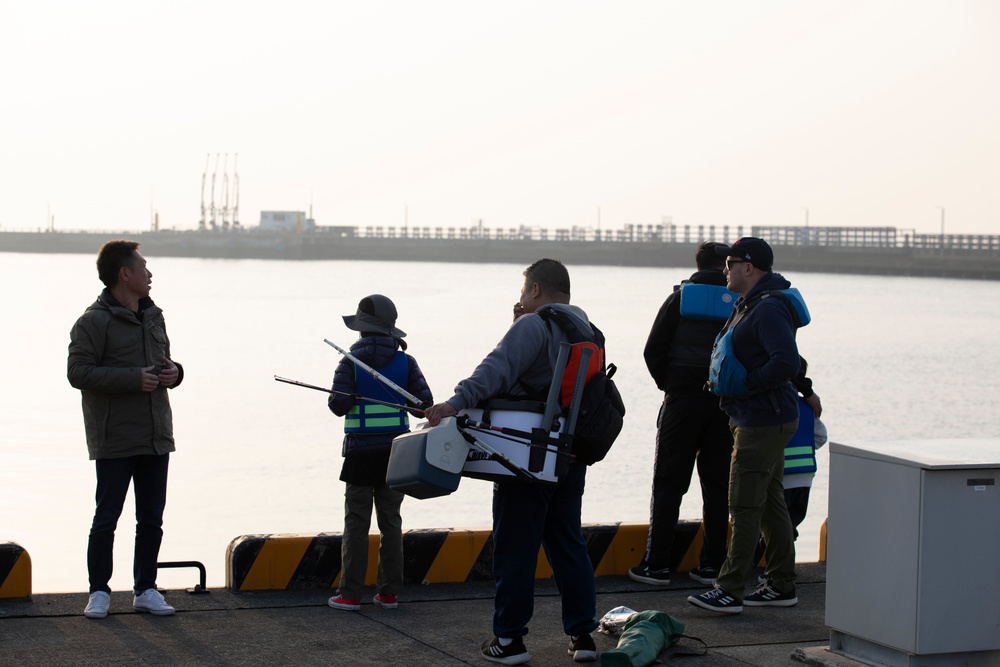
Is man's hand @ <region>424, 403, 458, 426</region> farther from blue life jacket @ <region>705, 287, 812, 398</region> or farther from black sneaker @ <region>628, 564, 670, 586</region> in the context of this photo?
black sneaker @ <region>628, 564, 670, 586</region>

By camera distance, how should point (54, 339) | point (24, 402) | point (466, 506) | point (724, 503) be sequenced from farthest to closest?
point (54, 339) < point (24, 402) < point (466, 506) < point (724, 503)

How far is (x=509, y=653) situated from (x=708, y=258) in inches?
90.0

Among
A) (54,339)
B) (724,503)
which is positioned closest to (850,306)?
(54,339)

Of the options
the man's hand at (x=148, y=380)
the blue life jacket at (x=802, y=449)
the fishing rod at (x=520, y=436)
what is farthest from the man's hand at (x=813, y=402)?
the man's hand at (x=148, y=380)

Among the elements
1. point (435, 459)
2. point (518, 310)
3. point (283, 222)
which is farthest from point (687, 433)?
point (283, 222)

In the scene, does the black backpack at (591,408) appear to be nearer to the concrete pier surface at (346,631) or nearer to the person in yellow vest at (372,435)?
the concrete pier surface at (346,631)

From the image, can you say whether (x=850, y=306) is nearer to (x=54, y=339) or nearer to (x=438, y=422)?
(x=54, y=339)

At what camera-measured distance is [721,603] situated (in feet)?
19.3

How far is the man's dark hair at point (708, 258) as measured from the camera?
6391 mm

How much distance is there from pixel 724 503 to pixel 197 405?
63.1ft

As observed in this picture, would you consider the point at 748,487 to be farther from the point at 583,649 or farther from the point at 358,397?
the point at 358,397

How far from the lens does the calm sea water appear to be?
1426 cm

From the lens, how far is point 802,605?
6258 millimetres

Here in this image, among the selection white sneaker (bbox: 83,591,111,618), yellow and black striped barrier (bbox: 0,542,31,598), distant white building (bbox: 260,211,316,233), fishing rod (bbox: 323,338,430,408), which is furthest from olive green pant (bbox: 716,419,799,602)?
distant white building (bbox: 260,211,316,233)
